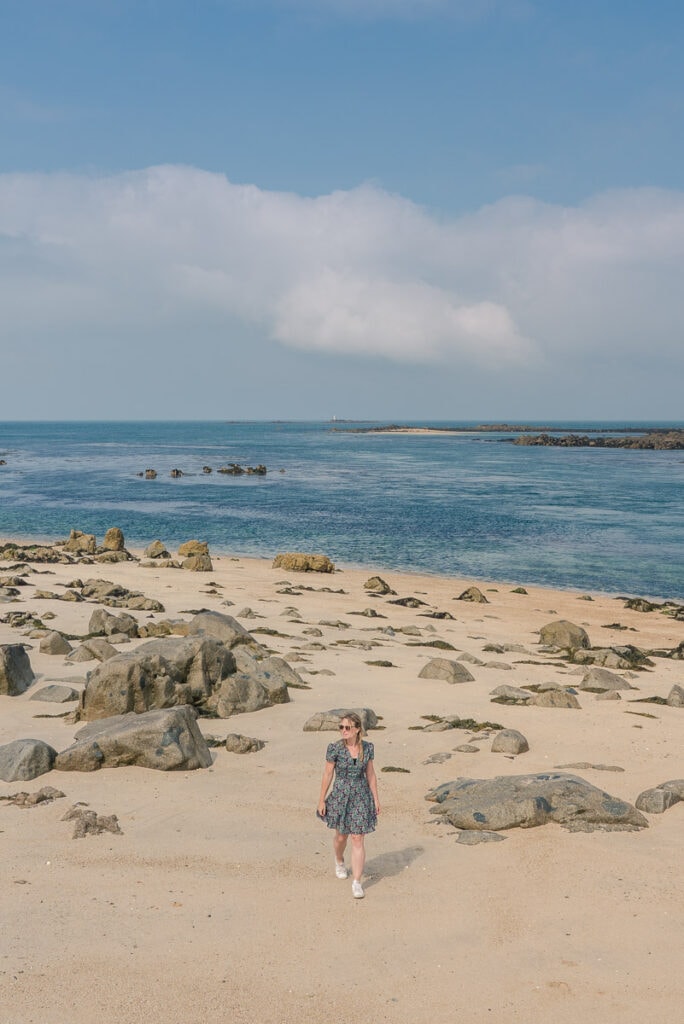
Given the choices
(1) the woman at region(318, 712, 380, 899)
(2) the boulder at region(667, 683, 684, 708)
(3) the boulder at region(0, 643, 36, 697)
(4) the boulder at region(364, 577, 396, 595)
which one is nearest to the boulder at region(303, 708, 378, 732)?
(1) the woman at region(318, 712, 380, 899)

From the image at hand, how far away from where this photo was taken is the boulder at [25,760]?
11023 mm

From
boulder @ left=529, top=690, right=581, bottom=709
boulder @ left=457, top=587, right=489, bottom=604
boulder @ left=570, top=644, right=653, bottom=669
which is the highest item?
boulder @ left=529, top=690, right=581, bottom=709

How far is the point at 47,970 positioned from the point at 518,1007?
3.87 meters

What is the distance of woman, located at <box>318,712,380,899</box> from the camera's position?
8.70 metres

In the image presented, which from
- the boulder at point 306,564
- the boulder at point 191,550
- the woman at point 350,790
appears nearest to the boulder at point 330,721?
the woman at point 350,790

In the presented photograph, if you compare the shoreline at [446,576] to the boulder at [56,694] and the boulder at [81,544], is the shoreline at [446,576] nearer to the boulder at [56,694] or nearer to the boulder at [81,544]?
the boulder at [81,544]

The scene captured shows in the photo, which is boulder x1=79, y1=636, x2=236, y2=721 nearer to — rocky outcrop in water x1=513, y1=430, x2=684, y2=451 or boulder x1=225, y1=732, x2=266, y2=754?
boulder x1=225, y1=732, x2=266, y2=754

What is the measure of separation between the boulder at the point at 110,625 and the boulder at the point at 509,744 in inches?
386

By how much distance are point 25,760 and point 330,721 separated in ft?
15.6

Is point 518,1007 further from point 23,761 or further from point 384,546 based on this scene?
point 384,546

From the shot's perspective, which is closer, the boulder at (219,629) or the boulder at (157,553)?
the boulder at (219,629)

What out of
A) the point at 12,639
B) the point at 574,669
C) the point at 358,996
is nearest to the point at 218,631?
the point at 12,639

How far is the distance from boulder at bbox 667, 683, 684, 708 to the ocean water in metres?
18.4

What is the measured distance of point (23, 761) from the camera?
11.1 m
